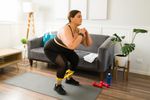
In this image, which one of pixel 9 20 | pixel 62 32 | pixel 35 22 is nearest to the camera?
pixel 62 32

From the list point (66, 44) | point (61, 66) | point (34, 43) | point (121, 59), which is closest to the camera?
point (66, 44)

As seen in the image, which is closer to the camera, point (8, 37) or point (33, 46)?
point (33, 46)

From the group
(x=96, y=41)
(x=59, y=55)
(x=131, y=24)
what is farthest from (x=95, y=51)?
(x=59, y=55)

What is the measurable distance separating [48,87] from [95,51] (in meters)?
1.33

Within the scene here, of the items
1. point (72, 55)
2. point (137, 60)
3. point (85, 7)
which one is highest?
point (85, 7)

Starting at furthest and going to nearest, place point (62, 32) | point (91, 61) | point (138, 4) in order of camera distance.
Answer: point (138, 4)
point (91, 61)
point (62, 32)

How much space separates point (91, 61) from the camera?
9.63 feet

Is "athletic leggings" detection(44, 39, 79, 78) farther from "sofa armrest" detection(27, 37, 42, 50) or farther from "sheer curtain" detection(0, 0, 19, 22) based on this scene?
"sheer curtain" detection(0, 0, 19, 22)

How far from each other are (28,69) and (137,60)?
7.80ft

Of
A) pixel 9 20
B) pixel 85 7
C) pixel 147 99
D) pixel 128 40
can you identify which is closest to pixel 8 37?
pixel 9 20

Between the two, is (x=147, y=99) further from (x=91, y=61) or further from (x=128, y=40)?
(x=128, y=40)

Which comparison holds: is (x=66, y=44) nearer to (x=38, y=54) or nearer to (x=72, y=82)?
(x=72, y=82)

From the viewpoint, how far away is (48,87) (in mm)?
2723

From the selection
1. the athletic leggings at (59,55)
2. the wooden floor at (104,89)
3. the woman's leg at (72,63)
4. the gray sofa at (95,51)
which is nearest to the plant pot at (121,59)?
the gray sofa at (95,51)
